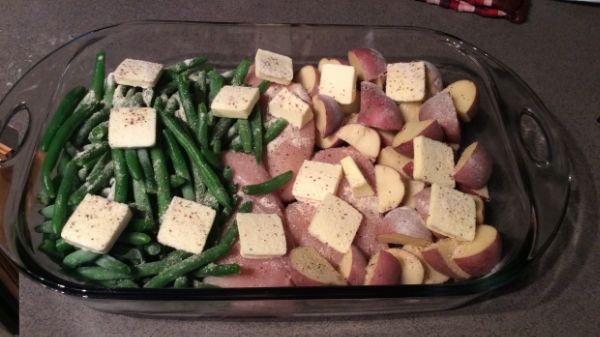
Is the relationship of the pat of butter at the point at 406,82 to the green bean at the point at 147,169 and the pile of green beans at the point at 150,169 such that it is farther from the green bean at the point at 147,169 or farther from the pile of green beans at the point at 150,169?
the green bean at the point at 147,169

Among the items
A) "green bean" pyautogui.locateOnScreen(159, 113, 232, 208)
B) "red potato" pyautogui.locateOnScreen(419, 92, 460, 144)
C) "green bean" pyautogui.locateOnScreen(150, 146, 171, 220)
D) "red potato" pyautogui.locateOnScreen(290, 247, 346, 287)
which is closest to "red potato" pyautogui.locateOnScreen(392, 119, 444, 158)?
"red potato" pyautogui.locateOnScreen(419, 92, 460, 144)

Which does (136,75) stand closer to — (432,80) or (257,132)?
(257,132)

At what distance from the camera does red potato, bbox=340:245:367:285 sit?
153 centimetres

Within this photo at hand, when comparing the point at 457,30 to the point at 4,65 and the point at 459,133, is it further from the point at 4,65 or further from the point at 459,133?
the point at 4,65

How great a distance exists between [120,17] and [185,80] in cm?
77

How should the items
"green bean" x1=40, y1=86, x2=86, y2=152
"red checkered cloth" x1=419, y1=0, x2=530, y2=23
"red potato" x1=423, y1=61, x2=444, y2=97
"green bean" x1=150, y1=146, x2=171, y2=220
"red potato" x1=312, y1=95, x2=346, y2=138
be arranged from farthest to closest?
"red checkered cloth" x1=419, y1=0, x2=530, y2=23
"red potato" x1=423, y1=61, x2=444, y2=97
"red potato" x1=312, y1=95, x2=346, y2=138
"green bean" x1=40, y1=86, x2=86, y2=152
"green bean" x1=150, y1=146, x2=171, y2=220

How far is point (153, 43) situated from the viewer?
2.06 meters

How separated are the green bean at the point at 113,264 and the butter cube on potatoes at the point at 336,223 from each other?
54cm

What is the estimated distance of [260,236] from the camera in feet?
5.05

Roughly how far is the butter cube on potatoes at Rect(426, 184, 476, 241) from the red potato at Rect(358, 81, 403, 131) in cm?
30

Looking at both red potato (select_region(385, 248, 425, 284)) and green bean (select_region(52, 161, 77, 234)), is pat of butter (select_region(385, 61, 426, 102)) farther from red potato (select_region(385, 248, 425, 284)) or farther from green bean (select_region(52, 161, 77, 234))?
green bean (select_region(52, 161, 77, 234))

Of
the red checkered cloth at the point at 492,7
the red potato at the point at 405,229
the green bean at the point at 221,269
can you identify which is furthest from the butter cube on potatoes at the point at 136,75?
the red checkered cloth at the point at 492,7

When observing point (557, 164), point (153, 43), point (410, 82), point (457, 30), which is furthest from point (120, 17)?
point (557, 164)

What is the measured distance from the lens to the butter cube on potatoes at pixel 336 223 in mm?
1596
